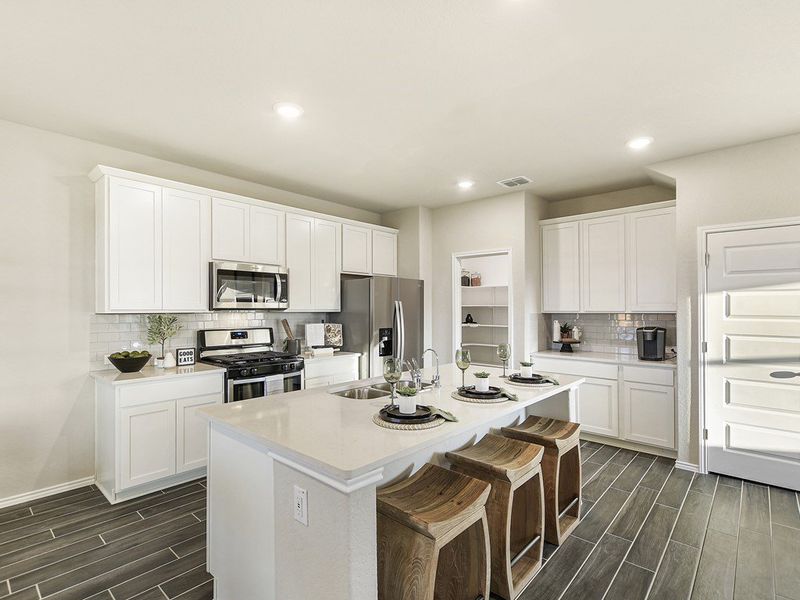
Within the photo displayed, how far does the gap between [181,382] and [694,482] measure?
13.7ft

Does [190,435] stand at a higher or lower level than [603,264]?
lower

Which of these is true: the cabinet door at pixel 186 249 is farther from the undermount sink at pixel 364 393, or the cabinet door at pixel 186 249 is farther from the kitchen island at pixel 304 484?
the undermount sink at pixel 364 393

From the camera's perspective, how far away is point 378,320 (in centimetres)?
482

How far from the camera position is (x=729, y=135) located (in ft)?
10.7

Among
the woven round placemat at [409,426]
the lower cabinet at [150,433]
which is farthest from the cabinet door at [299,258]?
the woven round placemat at [409,426]

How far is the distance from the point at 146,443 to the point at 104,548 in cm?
80

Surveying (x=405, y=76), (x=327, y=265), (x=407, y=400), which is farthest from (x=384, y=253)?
(x=407, y=400)

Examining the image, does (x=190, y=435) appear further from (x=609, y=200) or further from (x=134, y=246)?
(x=609, y=200)

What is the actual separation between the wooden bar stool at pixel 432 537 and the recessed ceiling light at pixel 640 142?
3.02 meters

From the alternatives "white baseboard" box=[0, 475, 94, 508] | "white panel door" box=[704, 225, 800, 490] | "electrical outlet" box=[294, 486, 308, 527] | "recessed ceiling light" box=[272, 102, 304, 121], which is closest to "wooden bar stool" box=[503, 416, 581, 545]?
"electrical outlet" box=[294, 486, 308, 527]

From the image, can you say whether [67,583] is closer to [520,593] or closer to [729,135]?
[520,593]

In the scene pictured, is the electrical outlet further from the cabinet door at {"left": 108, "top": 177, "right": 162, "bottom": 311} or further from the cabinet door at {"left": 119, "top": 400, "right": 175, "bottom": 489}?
the cabinet door at {"left": 108, "top": 177, "right": 162, "bottom": 311}

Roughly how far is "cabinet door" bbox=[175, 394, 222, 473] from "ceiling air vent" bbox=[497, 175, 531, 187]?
3529 mm

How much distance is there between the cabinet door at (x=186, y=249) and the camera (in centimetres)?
354
